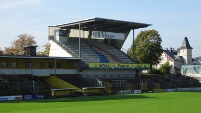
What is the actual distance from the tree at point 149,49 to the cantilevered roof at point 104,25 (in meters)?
11.9

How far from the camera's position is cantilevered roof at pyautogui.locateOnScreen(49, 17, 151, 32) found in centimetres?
5693

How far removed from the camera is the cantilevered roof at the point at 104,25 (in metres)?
56.9

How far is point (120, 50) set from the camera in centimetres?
6800

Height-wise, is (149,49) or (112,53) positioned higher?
(149,49)

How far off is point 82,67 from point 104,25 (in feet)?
33.1

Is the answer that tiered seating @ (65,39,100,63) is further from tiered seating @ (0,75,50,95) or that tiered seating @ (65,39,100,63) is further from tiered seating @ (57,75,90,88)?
tiered seating @ (0,75,50,95)

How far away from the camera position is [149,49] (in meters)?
78.4

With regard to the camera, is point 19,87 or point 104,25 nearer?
point 19,87

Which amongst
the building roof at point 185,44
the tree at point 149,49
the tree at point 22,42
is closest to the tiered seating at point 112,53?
the tree at point 149,49

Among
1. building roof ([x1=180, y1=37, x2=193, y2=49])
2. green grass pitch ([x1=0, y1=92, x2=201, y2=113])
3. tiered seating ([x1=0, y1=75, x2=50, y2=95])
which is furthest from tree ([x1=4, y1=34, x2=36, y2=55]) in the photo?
building roof ([x1=180, y1=37, x2=193, y2=49])

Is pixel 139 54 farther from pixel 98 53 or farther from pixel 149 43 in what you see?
pixel 98 53

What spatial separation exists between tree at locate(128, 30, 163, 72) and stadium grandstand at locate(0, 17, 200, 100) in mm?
10600

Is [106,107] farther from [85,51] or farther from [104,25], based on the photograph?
[104,25]

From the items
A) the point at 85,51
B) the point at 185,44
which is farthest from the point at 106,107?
the point at 185,44
